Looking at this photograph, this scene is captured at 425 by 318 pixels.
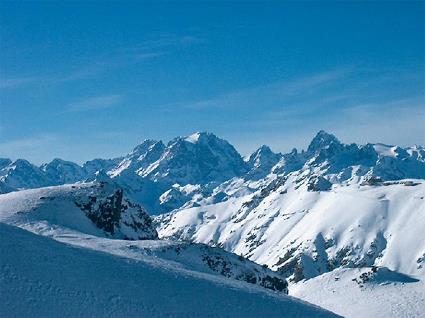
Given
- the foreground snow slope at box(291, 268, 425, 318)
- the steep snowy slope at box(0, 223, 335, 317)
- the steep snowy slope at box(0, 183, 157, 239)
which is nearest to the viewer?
the steep snowy slope at box(0, 223, 335, 317)

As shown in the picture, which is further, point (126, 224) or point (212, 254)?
point (126, 224)

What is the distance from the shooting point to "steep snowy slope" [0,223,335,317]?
33.2 meters

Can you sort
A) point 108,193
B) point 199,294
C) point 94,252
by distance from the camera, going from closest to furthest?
point 199,294 < point 94,252 < point 108,193

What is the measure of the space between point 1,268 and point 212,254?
2336 cm

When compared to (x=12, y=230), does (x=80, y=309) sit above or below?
below

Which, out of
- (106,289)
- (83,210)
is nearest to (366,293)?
(83,210)

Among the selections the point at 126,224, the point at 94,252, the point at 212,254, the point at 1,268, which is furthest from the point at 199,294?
the point at 126,224

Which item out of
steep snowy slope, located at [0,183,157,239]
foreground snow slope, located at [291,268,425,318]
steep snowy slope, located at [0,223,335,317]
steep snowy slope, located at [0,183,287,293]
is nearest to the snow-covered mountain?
steep snowy slope, located at [0,223,335,317]

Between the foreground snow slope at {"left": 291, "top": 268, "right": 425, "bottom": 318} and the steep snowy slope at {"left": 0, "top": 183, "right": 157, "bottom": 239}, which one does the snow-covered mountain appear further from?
the foreground snow slope at {"left": 291, "top": 268, "right": 425, "bottom": 318}

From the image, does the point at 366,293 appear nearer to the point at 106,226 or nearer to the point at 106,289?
the point at 106,226

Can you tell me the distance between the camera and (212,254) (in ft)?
181

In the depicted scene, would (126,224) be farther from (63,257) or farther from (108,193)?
(63,257)

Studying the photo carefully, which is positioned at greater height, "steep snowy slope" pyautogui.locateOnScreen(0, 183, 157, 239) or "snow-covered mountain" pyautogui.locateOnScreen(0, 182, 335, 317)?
"steep snowy slope" pyautogui.locateOnScreen(0, 183, 157, 239)

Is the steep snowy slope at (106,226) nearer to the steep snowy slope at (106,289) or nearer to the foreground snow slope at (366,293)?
the steep snowy slope at (106,289)
